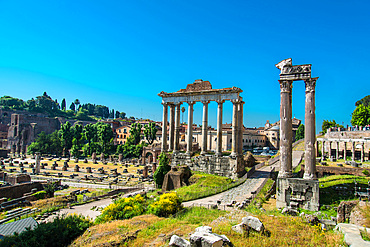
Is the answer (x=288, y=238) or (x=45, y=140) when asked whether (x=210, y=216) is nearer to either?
(x=288, y=238)

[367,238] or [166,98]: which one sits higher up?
[166,98]

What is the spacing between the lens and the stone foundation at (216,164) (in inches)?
1152

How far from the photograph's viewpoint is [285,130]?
57.9 ft

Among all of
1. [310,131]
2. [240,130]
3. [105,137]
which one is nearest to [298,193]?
[310,131]

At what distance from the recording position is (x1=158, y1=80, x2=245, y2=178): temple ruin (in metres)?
29.9

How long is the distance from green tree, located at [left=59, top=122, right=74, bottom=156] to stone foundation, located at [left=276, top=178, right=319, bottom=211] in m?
72.4

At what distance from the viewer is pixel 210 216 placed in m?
15.5

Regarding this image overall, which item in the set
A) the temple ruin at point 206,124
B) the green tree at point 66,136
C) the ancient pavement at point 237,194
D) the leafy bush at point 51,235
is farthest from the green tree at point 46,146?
the leafy bush at point 51,235

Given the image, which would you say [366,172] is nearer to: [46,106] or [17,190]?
[17,190]

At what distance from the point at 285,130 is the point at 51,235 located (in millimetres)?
16093

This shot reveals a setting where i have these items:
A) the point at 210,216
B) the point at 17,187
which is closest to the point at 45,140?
the point at 17,187

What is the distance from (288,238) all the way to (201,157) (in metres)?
21.5

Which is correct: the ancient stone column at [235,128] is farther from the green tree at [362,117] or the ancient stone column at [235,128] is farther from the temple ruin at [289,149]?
the green tree at [362,117]

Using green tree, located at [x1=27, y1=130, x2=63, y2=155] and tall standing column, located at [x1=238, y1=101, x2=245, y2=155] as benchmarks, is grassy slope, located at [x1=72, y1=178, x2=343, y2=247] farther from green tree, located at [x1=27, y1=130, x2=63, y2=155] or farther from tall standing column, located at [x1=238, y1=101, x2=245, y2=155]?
green tree, located at [x1=27, y1=130, x2=63, y2=155]
